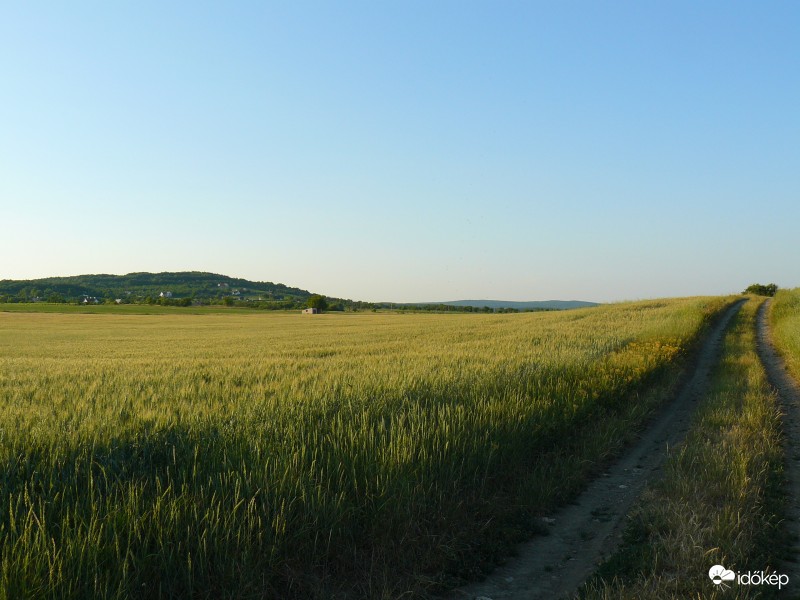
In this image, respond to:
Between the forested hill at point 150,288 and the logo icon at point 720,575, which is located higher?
the forested hill at point 150,288

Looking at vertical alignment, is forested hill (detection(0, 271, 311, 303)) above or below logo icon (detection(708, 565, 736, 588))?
above

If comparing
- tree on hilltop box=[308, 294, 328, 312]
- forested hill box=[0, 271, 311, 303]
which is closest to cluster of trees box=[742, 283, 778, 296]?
tree on hilltop box=[308, 294, 328, 312]

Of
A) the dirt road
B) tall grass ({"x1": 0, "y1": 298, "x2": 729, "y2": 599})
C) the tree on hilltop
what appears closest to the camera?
tall grass ({"x1": 0, "y1": 298, "x2": 729, "y2": 599})

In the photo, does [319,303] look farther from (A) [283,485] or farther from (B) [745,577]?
(B) [745,577]

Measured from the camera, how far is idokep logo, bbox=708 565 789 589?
354 centimetres

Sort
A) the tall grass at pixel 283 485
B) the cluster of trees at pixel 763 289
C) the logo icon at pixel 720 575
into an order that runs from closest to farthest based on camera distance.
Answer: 1. the tall grass at pixel 283 485
2. the logo icon at pixel 720 575
3. the cluster of trees at pixel 763 289

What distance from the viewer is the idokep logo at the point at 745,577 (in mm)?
3543

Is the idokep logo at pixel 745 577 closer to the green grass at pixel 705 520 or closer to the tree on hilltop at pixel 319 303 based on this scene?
the green grass at pixel 705 520

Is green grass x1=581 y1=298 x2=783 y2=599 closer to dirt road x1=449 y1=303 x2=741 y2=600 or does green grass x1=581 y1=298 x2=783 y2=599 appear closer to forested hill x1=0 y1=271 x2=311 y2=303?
dirt road x1=449 y1=303 x2=741 y2=600

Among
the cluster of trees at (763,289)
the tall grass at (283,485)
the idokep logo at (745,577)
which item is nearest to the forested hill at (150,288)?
the cluster of trees at (763,289)

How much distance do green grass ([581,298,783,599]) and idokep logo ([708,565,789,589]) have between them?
0.05 meters

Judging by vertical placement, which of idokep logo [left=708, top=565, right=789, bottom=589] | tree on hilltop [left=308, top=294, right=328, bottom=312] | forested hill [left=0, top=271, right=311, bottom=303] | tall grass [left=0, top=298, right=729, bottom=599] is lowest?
idokep logo [left=708, top=565, right=789, bottom=589]

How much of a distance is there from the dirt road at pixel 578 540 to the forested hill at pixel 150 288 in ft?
413

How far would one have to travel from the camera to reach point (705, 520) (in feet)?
14.5
